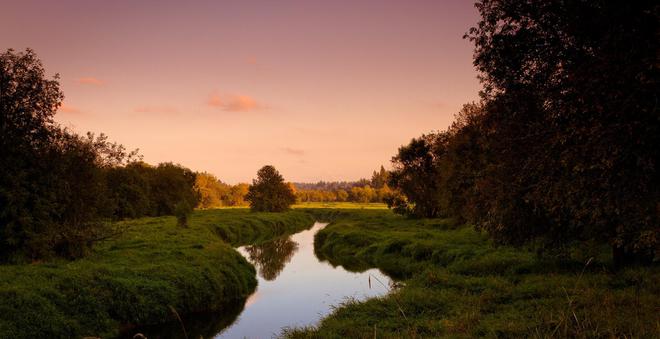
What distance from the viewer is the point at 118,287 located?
1914 centimetres

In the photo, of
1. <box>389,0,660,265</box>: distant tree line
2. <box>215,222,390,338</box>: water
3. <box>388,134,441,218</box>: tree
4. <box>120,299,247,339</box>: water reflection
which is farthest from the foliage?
<box>388,134,441,218</box>: tree

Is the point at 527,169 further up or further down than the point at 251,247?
further up

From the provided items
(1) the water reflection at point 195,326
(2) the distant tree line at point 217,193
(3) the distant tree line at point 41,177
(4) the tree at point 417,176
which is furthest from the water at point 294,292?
(2) the distant tree line at point 217,193

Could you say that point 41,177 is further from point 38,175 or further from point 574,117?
point 574,117

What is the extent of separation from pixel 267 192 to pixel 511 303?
8074 cm

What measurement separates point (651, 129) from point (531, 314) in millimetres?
6141

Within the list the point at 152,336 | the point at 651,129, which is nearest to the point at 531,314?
the point at 651,129

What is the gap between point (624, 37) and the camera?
10781mm

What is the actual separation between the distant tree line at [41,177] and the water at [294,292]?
1022 centimetres

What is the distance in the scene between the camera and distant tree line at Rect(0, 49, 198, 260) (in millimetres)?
20328

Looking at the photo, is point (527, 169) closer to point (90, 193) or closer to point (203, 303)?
point (203, 303)

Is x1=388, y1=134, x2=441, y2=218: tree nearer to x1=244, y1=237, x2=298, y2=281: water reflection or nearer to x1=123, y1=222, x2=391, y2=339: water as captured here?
x1=244, y1=237, x2=298, y2=281: water reflection

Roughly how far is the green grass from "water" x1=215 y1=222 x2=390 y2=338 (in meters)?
2.04

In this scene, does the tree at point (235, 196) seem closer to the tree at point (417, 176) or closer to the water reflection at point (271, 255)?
the tree at point (417, 176)
